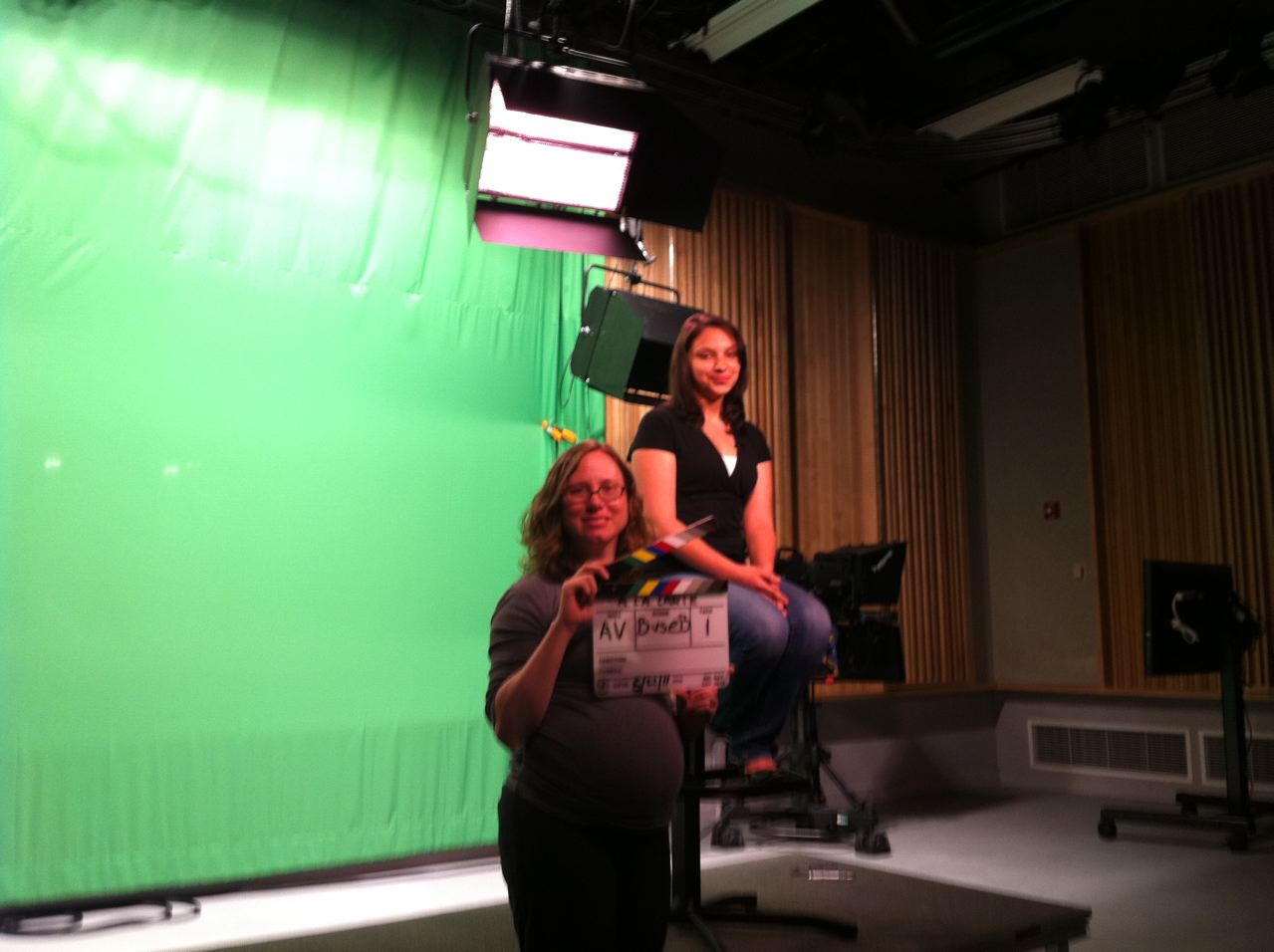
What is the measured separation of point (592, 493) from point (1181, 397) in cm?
556

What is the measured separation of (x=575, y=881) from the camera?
1879 millimetres

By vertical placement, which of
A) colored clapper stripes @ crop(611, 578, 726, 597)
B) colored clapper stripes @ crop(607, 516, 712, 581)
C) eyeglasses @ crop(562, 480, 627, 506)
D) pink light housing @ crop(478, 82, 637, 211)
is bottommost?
colored clapper stripes @ crop(611, 578, 726, 597)

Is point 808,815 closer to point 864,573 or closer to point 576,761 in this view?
point 864,573

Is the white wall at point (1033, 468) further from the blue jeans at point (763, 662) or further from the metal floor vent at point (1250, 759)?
the blue jeans at point (763, 662)

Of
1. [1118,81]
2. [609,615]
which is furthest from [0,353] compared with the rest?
[1118,81]

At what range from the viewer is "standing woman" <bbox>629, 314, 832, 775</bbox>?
2.72 m

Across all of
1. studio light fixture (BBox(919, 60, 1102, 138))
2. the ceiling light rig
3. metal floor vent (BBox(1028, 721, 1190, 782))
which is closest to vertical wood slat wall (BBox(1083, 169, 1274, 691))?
metal floor vent (BBox(1028, 721, 1190, 782))

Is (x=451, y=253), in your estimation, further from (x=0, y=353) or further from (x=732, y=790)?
(x=732, y=790)

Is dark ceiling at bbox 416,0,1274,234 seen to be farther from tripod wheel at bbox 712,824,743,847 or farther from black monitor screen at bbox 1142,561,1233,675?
tripod wheel at bbox 712,824,743,847

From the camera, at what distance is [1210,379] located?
20.8 ft

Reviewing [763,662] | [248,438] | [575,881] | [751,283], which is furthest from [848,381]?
[575,881]

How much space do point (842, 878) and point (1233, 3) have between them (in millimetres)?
4438

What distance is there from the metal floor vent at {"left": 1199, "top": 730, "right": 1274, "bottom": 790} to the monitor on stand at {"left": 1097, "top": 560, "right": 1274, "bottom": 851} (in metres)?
0.67

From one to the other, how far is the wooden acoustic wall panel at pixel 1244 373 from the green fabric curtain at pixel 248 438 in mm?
3782
